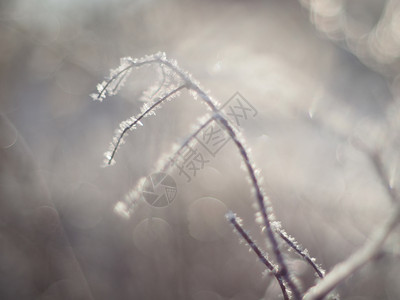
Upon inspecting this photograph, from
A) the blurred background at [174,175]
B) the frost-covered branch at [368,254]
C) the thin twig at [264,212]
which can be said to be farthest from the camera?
the blurred background at [174,175]

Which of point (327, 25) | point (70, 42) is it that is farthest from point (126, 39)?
point (327, 25)

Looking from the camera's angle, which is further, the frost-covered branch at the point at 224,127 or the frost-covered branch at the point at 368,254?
the frost-covered branch at the point at 224,127

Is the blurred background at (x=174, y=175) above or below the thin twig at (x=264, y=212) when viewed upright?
above

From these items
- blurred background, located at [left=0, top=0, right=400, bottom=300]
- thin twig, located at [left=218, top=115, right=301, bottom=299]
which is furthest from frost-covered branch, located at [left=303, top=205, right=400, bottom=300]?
blurred background, located at [left=0, top=0, right=400, bottom=300]

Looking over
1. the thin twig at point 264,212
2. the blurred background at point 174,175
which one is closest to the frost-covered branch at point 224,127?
the thin twig at point 264,212

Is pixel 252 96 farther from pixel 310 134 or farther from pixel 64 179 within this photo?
pixel 64 179

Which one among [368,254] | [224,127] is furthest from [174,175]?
[368,254]

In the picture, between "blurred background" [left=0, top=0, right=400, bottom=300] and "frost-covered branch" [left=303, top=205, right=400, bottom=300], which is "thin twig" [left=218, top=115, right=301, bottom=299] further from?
"blurred background" [left=0, top=0, right=400, bottom=300]

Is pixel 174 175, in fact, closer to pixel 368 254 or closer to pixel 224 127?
pixel 224 127

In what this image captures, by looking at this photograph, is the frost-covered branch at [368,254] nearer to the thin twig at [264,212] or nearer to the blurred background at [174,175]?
the thin twig at [264,212]
